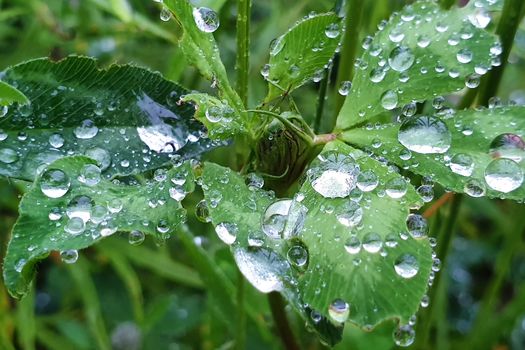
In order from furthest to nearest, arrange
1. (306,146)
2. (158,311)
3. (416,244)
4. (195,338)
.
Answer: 1. (195,338)
2. (158,311)
3. (306,146)
4. (416,244)

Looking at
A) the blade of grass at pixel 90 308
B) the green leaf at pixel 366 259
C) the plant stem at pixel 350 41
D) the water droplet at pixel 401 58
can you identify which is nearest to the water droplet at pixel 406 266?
the green leaf at pixel 366 259

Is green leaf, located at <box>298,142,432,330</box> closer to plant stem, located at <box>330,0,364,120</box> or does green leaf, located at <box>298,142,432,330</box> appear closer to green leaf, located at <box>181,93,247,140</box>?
green leaf, located at <box>181,93,247,140</box>

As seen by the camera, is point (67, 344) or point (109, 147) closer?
point (109, 147)

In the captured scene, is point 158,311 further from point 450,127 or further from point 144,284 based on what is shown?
point 450,127

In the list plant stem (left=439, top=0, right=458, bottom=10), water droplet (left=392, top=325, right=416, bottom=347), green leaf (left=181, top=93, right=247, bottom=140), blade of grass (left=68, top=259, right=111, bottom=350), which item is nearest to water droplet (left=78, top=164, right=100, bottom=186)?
green leaf (left=181, top=93, right=247, bottom=140)

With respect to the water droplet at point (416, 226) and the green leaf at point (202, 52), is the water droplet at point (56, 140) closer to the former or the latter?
the green leaf at point (202, 52)

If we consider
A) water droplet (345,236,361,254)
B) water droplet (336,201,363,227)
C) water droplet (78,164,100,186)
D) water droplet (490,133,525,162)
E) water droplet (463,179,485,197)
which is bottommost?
water droplet (78,164,100,186)

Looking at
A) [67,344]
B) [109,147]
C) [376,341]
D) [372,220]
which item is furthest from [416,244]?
[67,344]
